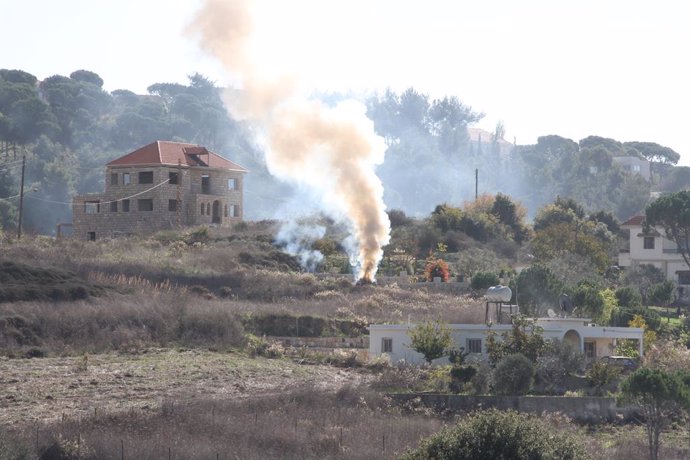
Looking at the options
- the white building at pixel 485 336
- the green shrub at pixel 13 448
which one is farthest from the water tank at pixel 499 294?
the green shrub at pixel 13 448

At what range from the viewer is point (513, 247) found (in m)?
90.7

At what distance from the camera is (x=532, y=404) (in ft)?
160

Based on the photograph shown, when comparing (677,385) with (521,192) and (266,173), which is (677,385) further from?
(521,192)

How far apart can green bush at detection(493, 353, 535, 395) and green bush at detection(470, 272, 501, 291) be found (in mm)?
20047

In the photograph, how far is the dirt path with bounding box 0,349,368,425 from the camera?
4475 centimetres

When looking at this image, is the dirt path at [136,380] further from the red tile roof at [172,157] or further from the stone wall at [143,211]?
the red tile roof at [172,157]

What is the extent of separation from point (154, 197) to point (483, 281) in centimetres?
2508

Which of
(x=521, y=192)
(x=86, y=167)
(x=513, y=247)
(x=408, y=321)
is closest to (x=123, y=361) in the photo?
(x=408, y=321)

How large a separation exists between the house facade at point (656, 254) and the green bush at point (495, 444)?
50665 millimetres

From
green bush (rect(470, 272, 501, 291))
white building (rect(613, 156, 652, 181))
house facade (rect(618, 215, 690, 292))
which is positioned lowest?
green bush (rect(470, 272, 501, 291))

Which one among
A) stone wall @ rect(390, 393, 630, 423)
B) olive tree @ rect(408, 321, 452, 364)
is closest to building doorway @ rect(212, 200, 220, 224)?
olive tree @ rect(408, 321, 452, 364)

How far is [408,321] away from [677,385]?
15671mm

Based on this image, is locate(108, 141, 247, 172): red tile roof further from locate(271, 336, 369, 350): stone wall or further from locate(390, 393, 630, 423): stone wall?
locate(390, 393, 630, 423): stone wall

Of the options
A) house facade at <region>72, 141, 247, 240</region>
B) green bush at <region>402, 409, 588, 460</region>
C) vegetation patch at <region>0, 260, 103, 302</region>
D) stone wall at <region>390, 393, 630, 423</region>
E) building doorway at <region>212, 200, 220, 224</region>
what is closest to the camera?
green bush at <region>402, 409, 588, 460</region>
